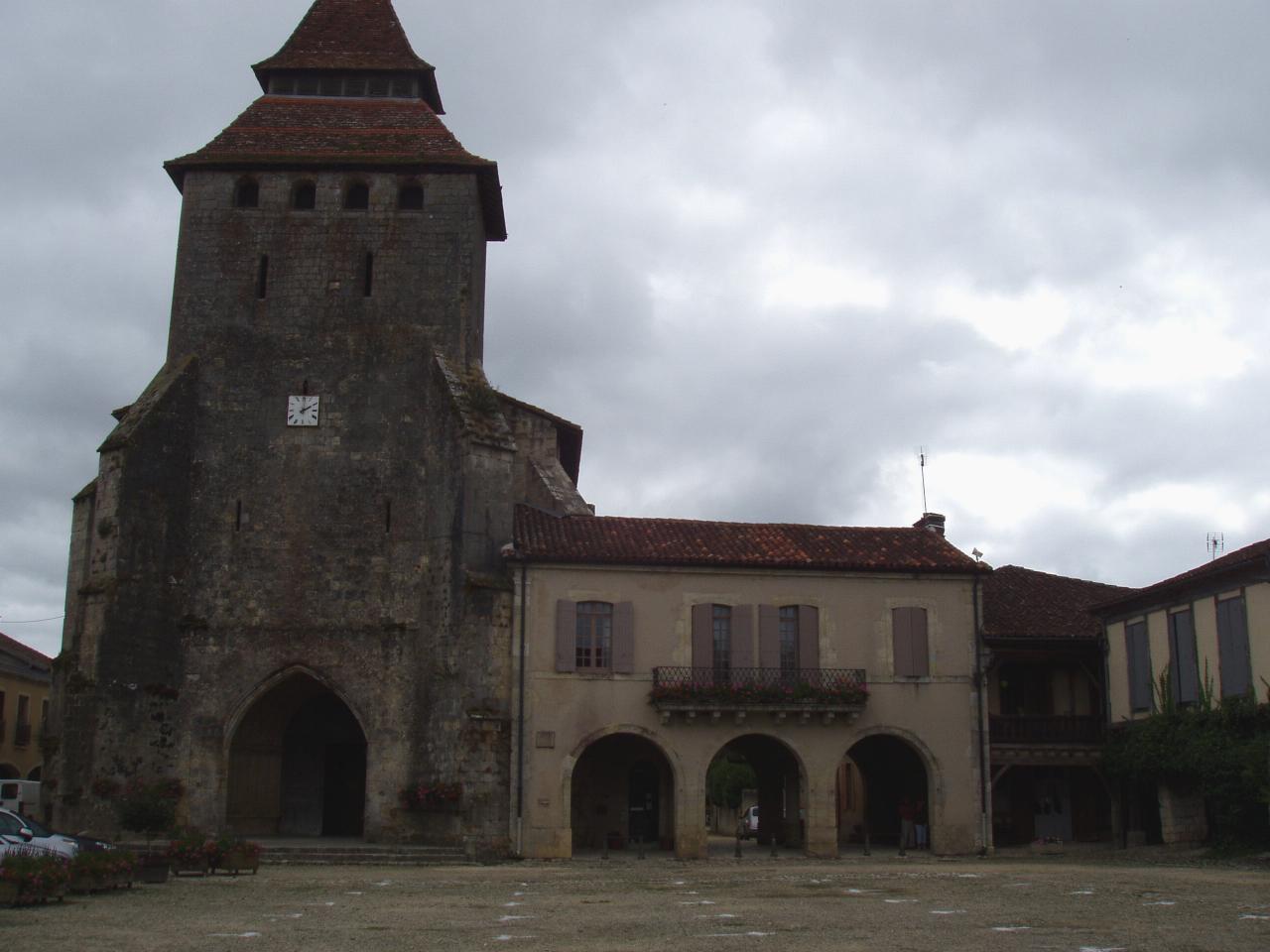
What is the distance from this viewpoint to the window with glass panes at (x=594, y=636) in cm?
2842

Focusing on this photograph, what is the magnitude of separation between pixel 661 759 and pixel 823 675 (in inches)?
230

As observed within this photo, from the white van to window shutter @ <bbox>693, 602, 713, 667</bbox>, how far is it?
21143mm

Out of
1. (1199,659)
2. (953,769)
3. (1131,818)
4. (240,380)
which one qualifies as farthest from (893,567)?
(240,380)

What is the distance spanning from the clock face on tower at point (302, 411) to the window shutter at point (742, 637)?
10.5m

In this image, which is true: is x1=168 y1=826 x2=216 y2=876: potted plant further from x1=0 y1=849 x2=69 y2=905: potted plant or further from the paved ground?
x1=0 y1=849 x2=69 y2=905: potted plant

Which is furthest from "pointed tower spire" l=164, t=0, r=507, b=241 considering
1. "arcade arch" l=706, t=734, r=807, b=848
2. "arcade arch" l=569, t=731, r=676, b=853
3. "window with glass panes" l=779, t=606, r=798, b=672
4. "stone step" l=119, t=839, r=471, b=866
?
"stone step" l=119, t=839, r=471, b=866

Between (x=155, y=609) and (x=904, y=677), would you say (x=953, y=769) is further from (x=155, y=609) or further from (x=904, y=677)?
(x=155, y=609)

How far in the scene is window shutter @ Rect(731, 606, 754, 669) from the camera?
2911 centimetres

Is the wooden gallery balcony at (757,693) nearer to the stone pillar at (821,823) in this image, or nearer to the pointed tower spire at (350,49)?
the stone pillar at (821,823)

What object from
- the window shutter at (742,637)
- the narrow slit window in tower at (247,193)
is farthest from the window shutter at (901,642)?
the narrow slit window in tower at (247,193)

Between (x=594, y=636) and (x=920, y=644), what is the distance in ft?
24.6

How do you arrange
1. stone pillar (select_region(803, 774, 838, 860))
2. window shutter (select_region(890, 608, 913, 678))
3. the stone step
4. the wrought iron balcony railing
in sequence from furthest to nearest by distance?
the wrought iron balcony railing → window shutter (select_region(890, 608, 913, 678)) → stone pillar (select_region(803, 774, 838, 860)) → the stone step

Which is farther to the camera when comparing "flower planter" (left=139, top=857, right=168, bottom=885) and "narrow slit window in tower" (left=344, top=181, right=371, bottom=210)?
"narrow slit window in tower" (left=344, top=181, right=371, bottom=210)

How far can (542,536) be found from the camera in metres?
29.4
